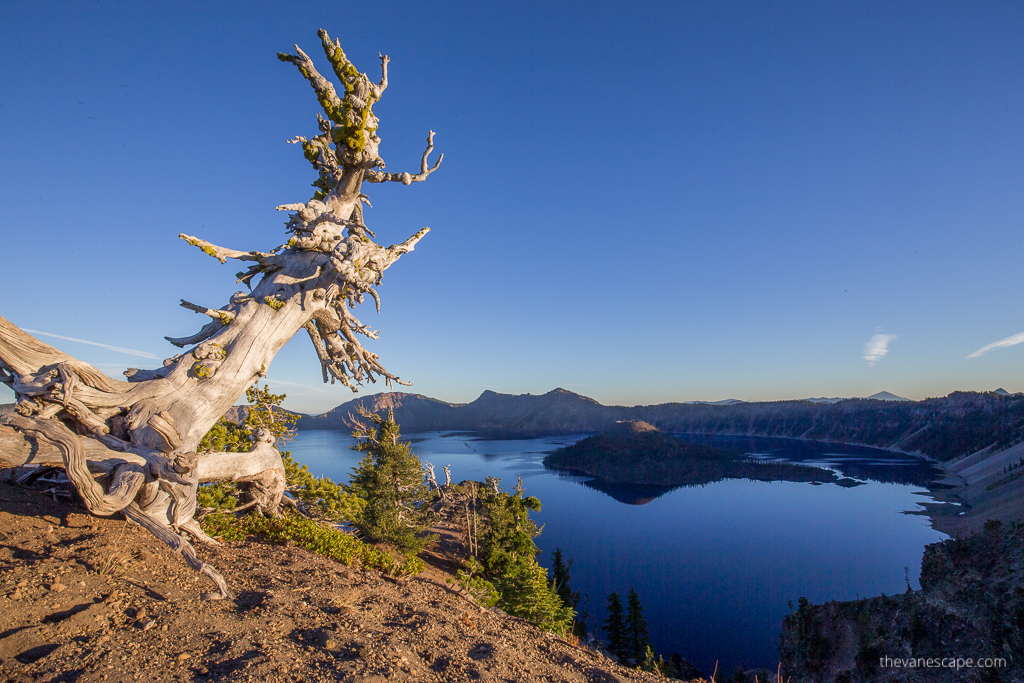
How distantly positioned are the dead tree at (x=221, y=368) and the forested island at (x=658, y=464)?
104m

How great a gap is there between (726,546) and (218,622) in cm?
6666

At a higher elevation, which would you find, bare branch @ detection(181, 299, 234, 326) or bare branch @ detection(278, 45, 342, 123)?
bare branch @ detection(278, 45, 342, 123)

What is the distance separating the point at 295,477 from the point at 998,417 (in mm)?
184190

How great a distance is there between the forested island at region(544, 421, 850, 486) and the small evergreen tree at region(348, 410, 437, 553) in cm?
9277

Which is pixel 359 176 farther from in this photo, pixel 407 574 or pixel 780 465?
pixel 780 465

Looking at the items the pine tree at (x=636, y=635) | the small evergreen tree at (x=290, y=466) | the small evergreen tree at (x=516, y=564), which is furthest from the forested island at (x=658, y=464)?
the small evergreen tree at (x=290, y=466)

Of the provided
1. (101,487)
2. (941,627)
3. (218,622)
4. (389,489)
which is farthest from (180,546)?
(941,627)

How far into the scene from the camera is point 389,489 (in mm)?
17250

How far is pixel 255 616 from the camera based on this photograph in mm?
4766

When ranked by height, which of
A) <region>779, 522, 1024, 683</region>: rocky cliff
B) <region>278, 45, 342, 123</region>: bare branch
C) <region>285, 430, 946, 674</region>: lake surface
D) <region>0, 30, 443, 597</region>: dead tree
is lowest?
<region>285, 430, 946, 674</region>: lake surface

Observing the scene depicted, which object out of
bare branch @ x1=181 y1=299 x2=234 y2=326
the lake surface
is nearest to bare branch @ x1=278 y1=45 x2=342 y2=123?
bare branch @ x1=181 y1=299 x2=234 y2=326

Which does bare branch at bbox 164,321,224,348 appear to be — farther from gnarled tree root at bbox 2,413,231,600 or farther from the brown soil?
the brown soil

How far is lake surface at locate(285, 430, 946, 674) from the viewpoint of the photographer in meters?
37.6

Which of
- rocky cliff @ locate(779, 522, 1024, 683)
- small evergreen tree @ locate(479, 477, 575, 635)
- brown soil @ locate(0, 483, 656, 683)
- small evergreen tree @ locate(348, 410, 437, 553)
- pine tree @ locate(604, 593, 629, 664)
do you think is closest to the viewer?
brown soil @ locate(0, 483, 656, 683)
